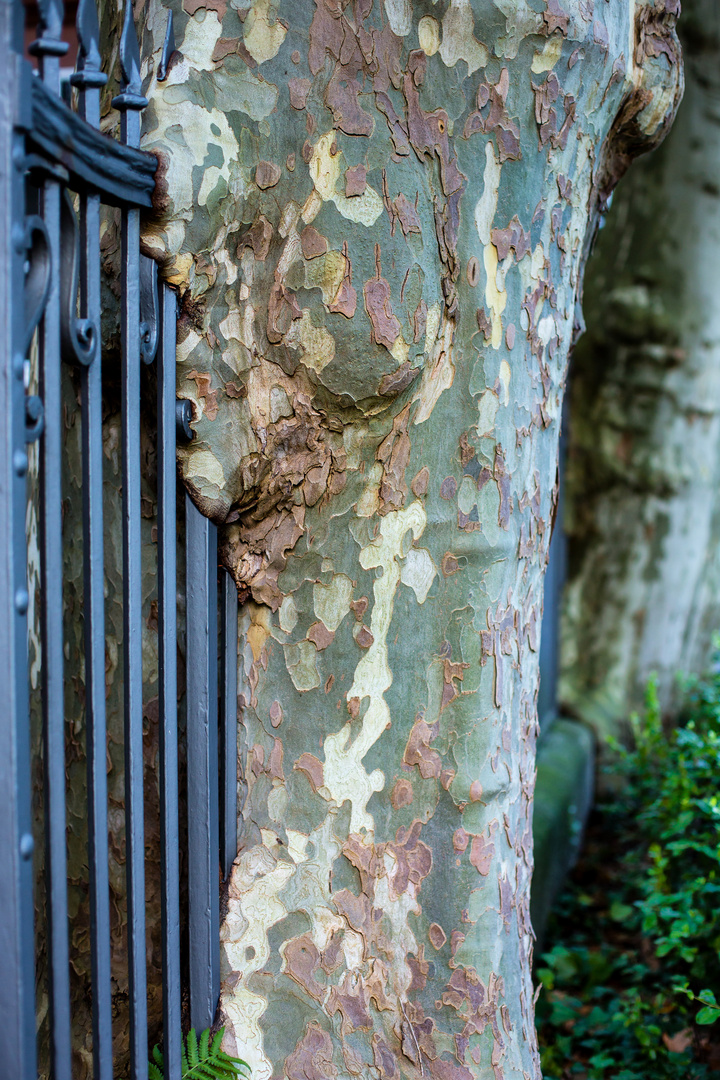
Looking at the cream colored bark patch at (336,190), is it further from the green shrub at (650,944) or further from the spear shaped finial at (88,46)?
the green shrub at (650,944)

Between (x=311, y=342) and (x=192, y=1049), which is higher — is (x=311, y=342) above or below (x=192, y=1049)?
above

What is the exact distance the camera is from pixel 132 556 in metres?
1.48

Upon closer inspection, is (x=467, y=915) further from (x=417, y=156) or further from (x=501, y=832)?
(x=417, y=156)

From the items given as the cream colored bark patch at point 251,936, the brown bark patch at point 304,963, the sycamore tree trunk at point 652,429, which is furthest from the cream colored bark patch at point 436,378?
the sycamore tree trunk at point 652,429

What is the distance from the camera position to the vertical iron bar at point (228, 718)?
5.89 ft

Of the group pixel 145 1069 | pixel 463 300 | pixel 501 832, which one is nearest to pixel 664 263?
pixel 463 300

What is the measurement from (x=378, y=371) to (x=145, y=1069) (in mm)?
1281

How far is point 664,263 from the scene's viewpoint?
16.0 feet

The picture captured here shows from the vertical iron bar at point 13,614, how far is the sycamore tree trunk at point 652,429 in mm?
4304

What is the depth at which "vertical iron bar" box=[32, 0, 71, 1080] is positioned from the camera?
1267 mm

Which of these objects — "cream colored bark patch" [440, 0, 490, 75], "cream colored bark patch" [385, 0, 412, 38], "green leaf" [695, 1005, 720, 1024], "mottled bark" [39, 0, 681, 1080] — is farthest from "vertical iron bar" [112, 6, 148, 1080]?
"green leaf" [695, 1005, 720, 1024]

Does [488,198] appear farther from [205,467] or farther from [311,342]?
[205,467]

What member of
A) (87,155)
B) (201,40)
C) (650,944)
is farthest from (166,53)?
(650,944)

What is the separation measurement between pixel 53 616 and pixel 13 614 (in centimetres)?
11
